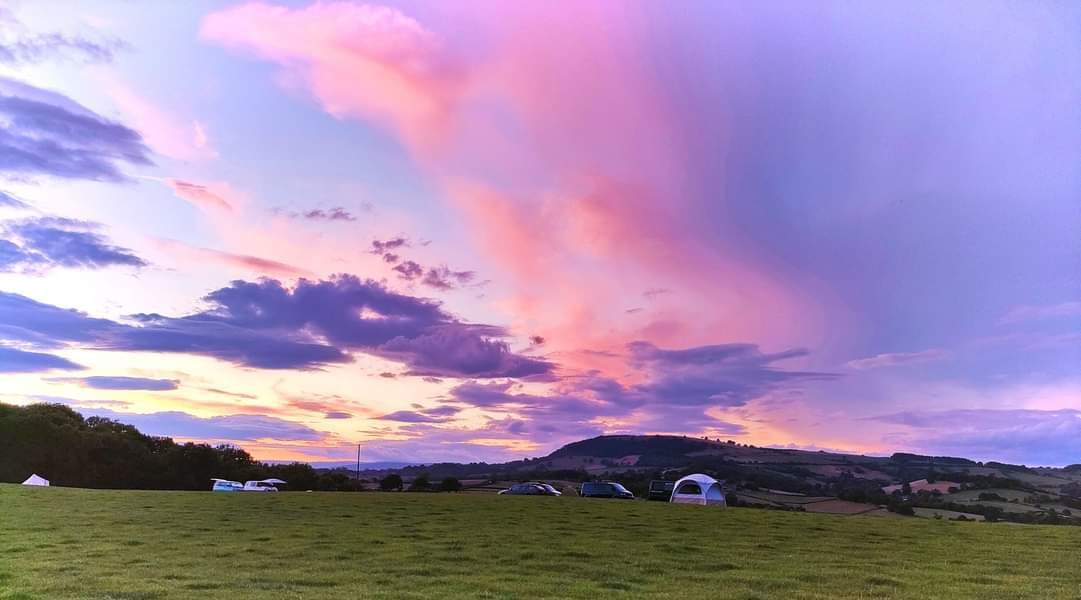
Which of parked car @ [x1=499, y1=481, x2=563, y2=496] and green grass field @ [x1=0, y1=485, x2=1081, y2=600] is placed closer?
green grass field @ [x1=0, y1=485, x2=1081, y2=600]

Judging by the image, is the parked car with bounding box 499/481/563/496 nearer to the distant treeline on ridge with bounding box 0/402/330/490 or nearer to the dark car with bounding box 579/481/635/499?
the dark car with bounding box 579/481/635/499

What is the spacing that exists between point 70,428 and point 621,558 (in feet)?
226

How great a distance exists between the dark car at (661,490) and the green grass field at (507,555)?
1913 cm

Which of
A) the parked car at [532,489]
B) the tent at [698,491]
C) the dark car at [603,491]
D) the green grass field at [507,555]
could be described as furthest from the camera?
the parked car at [532,489]

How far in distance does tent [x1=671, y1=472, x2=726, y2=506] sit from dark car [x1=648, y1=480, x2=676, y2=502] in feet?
8.56

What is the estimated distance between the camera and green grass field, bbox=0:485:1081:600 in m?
13.2

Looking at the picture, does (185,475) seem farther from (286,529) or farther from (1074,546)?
(1074,546)

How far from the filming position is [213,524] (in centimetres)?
2431

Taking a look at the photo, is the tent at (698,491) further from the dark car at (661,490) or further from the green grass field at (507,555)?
the green grass field at (507,555)

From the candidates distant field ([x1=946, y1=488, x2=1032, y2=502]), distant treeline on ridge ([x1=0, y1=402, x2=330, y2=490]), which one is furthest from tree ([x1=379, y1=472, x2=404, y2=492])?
distant field ([x1=946, y1=488, x2=1032, y2=502])

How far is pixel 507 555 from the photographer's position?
17.4m

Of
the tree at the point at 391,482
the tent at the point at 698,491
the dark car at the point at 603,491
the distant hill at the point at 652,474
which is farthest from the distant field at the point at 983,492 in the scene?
the tree at the point at 391,482

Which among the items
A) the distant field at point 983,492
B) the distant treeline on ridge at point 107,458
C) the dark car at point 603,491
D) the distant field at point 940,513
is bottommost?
the distant field at point 940,513

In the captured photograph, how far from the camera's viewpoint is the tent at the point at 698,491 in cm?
4359
